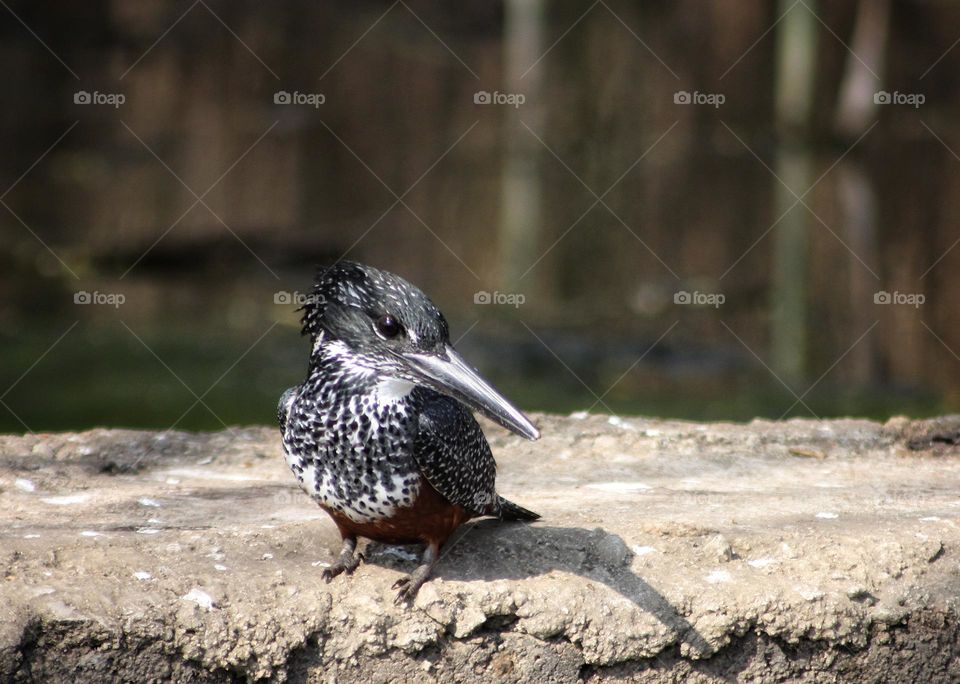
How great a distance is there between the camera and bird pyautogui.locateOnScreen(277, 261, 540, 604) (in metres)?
3.54

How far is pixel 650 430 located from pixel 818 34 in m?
4.44

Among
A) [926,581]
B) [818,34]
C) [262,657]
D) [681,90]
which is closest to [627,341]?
[681,90]

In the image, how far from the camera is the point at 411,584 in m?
Answer: 3.68

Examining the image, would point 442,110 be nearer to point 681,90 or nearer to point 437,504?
point 681,90

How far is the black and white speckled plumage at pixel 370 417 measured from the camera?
139 inches

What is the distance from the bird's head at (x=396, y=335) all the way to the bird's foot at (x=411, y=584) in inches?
21.9

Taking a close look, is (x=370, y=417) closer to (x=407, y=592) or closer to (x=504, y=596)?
(x=407, y=592)

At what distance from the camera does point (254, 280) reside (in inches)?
398

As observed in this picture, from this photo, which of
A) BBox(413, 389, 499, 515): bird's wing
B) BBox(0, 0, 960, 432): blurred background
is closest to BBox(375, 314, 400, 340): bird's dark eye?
BBox(413, 389, 499, 515): bird's wing

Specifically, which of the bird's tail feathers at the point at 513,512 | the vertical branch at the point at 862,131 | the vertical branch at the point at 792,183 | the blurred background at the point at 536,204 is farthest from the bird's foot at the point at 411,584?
the vertical branch at the point at 862,131

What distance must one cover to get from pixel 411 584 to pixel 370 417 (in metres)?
0.53

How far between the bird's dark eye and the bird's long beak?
3.0 inches

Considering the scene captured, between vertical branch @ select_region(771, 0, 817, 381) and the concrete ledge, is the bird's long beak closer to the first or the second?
the concrete ledge

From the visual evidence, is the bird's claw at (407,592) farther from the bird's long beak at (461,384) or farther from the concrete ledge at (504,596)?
the bird's long beak at (461,384)
